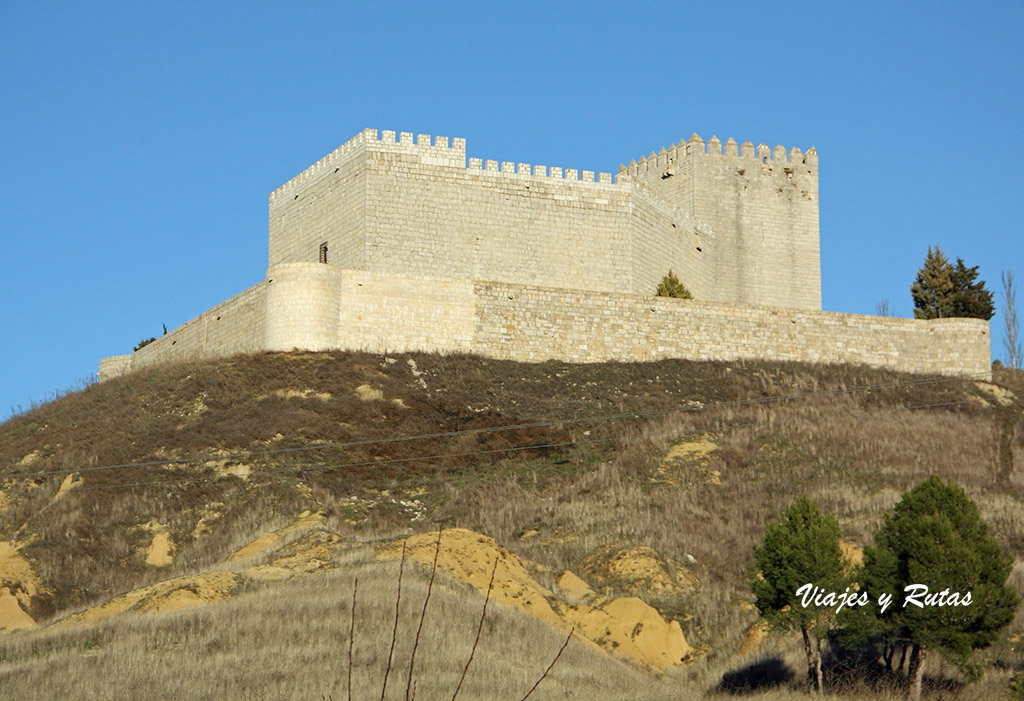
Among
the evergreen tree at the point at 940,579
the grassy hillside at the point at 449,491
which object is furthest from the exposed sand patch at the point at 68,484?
the evergreen tree at the point at 940,579

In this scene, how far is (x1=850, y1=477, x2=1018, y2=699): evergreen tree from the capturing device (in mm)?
14789

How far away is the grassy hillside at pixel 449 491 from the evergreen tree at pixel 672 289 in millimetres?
3610

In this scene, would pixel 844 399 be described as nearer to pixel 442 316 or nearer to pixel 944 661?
pixel 442 316

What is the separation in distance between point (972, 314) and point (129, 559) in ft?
94.1

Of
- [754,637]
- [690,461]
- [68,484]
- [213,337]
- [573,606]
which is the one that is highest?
[213,337]

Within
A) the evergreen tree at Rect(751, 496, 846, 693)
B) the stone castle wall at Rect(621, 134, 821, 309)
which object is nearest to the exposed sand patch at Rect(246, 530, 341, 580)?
the evergreen tree at Rect(751, 496, 846, 693)

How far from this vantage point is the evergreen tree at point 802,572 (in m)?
15.8

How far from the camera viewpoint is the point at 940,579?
1498 centimetres

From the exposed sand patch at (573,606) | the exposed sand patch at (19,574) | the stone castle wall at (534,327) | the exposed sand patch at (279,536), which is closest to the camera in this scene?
the exposed sand patch at (573,606)

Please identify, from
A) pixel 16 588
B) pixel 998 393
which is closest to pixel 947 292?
pixel 998 393

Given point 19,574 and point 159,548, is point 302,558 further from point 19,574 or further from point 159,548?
point 19,574

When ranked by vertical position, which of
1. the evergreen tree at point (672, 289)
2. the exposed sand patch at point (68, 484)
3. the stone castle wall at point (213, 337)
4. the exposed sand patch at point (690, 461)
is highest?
the evergreen tree at point (672, 289)

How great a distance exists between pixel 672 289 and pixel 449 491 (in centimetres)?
1377

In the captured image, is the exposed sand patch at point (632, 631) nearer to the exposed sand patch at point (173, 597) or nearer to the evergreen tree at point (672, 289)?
the exposed sand patch at point (173, 597)
